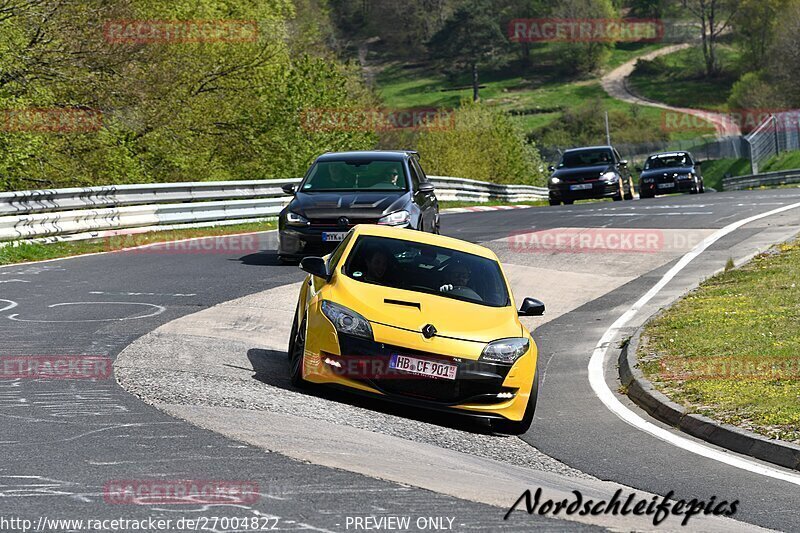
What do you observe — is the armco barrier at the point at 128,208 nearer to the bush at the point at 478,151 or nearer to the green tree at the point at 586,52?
the bush at the point at 478,151

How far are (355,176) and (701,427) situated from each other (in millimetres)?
9839

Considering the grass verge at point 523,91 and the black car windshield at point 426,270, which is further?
the grass verge at point 523,91

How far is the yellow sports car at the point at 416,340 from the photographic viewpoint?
9320 mm

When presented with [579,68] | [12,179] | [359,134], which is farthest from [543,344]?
[579,68]

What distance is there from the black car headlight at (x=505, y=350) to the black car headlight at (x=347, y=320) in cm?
96

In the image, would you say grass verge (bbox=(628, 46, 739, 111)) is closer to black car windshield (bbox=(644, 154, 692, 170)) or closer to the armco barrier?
black car windshield (bbox=(644, 154, 692, 170))

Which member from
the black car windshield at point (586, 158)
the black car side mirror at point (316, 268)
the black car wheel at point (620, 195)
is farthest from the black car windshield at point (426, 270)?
the black car windshield at point (586, 158)

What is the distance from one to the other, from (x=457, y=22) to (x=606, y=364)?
159146mm

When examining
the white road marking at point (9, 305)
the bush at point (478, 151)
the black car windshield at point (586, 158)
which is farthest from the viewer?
the bush at point (478, 151)
